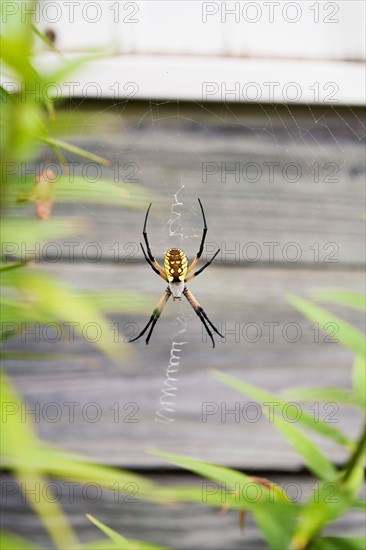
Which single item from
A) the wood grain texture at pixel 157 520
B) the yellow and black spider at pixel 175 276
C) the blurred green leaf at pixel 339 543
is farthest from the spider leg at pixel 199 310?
the blurred green leaf at pixel 339 543

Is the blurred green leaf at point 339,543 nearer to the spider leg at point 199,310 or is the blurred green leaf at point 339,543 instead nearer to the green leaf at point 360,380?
the green leaf at point 360,380

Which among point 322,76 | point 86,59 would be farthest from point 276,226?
point 86,59

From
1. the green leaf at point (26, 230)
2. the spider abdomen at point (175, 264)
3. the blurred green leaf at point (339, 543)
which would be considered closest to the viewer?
the green leaf at point (26, 230)

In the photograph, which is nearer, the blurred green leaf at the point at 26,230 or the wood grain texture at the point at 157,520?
the blurred green leaf at the point at 26,230

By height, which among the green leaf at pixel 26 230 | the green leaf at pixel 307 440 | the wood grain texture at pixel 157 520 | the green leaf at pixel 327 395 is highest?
the green leaf at pixel 26 230

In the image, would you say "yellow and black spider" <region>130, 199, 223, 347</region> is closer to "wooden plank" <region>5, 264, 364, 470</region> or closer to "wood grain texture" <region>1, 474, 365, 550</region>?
"wooden plank" <region>5, 264, 364, 470</region>

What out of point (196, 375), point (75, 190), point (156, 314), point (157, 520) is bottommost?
point (157, 520)

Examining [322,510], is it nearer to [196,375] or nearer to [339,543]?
[339,543]

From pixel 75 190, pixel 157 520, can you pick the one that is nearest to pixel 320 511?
pixel 75 190
